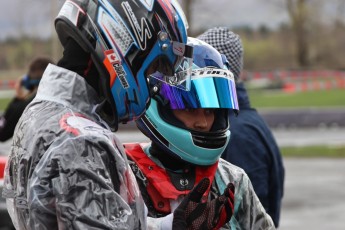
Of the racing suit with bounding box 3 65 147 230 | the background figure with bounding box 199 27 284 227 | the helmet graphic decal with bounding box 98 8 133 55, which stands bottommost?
the background figure with bounding box 199 27 284 227

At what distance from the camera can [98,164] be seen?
1.88 meters

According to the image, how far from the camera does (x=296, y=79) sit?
1797 inches

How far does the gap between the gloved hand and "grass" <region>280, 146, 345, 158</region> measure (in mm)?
14347

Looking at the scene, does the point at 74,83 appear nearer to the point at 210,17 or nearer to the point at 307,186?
the point at 307,186

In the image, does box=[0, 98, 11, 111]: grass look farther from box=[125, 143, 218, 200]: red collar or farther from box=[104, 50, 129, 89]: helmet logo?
box=[104, 50, 129, 89]: helmet logo

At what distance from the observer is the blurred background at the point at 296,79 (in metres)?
12.0

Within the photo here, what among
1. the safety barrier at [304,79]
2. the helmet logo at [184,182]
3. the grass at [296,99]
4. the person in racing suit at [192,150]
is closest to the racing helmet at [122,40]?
the person in racing suit at [192,150]

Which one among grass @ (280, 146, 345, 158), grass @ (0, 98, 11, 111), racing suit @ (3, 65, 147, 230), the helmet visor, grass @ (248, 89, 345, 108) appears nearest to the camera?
racing suit @ (3, 65, 147, 230)

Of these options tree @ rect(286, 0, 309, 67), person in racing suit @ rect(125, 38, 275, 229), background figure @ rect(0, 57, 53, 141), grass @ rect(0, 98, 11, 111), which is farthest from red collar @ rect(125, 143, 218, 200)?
tree @ rect(286, 0, 309, 67)

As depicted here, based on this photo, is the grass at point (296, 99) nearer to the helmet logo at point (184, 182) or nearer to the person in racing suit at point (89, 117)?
the helmet logo at point (184, 182)

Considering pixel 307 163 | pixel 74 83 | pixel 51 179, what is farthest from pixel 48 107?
pixel 307 163

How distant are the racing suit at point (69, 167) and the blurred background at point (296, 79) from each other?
7737 millimetres

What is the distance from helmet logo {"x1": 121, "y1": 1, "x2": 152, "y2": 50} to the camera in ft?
6.75

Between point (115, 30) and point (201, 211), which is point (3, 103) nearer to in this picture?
point (201, 211)
